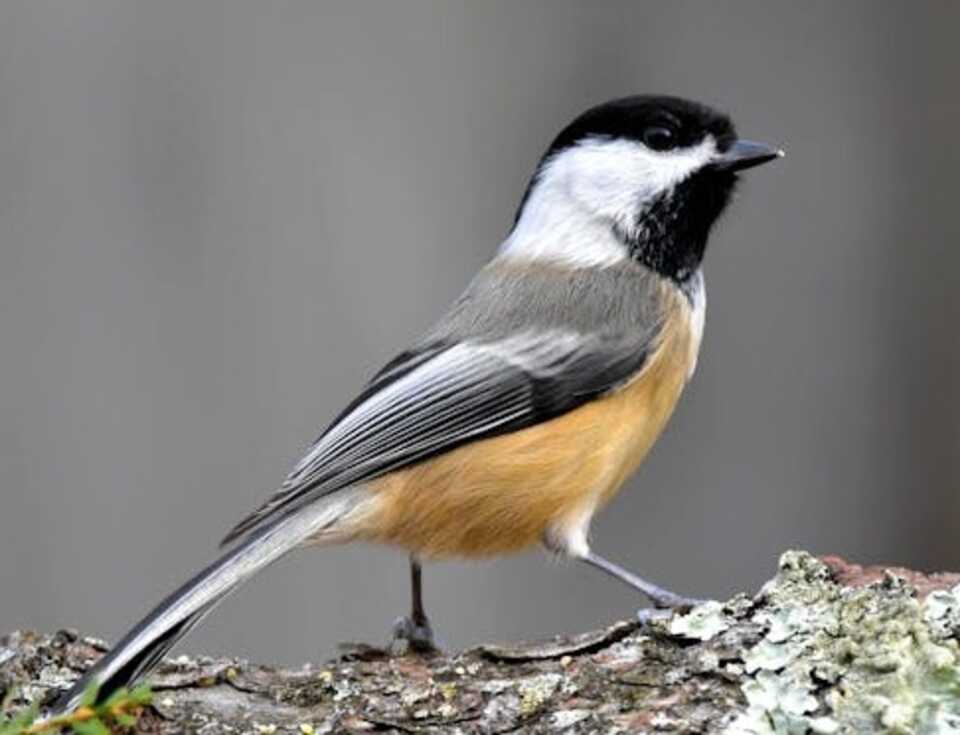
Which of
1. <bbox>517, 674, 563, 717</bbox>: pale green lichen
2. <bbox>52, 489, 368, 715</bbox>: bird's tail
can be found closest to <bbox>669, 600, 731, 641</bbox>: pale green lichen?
<bbox>517, 674, 563, 717</bbox>: pale green lichen

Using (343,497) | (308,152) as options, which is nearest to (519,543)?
A: (343,497)

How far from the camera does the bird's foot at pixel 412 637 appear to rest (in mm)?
2266

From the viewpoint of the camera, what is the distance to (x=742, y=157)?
275 centimetres

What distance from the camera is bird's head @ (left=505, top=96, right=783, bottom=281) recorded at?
8.96ft

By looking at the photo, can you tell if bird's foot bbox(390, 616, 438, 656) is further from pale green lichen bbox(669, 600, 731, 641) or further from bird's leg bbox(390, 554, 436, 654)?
pale green lichen bbox(669, 600, 731, 641)

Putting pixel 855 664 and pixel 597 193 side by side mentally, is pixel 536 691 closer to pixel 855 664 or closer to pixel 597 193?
pixel 855 664

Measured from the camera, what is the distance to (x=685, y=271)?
279 centimetres

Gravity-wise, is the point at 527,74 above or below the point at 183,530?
above

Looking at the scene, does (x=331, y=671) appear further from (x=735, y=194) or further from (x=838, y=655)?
(x=735, y=194)

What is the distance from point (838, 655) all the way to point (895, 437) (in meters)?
1.58

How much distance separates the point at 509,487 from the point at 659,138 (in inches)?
24.2

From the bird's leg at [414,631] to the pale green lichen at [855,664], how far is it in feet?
1.66

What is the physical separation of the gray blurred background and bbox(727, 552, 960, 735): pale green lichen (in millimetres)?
1359

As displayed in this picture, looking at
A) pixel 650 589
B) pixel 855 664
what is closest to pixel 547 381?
pixel 650 589
